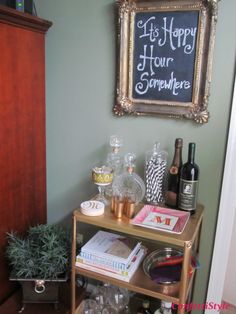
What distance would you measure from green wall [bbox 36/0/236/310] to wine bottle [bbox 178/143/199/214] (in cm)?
15

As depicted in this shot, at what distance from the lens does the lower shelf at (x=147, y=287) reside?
1.22 m

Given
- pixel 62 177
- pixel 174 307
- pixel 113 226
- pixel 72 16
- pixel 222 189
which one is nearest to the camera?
pixel 113 226

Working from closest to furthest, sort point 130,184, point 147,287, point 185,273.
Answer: point 185,273 < point 147,287 < point 130,184

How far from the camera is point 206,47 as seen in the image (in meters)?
1.33

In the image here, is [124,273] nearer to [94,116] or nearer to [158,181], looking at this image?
[158,181]

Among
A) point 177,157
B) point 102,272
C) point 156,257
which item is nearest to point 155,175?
point 177,157

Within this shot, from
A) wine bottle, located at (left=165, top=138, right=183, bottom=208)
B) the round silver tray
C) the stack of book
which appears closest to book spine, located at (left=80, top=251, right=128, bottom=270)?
the stack of book

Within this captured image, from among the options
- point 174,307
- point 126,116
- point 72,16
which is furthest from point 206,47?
point 174,307

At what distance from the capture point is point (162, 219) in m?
1.30

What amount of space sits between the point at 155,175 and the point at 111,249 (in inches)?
15.3

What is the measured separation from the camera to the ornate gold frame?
4.33 ft

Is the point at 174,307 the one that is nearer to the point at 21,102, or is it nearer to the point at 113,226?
the point at 113,226

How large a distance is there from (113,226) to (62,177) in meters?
0.68

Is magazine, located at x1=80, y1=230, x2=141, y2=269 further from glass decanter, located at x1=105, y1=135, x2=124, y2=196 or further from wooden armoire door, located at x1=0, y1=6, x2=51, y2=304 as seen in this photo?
wooden armoire door, located at x1=0, y1=6, x2=51, y2=304
